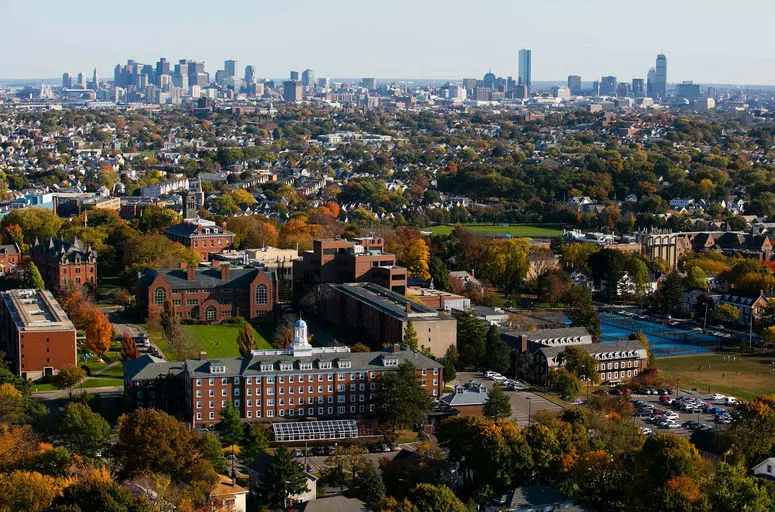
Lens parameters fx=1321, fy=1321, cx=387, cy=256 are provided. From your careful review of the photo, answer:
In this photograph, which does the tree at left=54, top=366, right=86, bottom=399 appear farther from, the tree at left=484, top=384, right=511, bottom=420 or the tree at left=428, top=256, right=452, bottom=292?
the tree at left=428, top=256, right=452, bottom=292

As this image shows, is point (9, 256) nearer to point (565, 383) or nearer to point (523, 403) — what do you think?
point (523, 403)

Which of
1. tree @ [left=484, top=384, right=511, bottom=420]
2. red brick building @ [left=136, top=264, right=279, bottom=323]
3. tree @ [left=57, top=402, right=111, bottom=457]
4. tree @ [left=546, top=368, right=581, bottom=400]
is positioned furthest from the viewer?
red brick building @ [left=136, top=264, right=279, bottom=323]

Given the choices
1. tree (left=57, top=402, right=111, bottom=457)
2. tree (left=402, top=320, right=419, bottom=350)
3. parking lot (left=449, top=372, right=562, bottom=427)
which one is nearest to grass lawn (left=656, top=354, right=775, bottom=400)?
parking lot (left=449, top=372, right=562, bottom=427)

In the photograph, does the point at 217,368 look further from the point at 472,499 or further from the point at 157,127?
the point at 157,127

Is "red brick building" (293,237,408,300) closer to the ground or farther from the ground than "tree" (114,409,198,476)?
farther from the ground

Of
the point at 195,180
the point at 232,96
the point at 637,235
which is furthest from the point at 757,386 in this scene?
the point at 232,96

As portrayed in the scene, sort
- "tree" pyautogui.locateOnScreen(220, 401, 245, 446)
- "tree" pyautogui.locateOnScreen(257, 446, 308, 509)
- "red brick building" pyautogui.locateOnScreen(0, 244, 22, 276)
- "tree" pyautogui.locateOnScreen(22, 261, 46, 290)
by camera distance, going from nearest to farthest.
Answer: "tree" pyautogui.locateOnScreen(257, 446, 308, 509) < "tree" pyautogui.locateOnScreen(220, 401, 245, 446) < "tree" pyautogui.locateOnScreen(22, 261, 46, 290) < "red brick building" pyautogui.locateOnScreen(0, 244, 22, 276)
